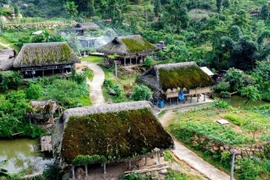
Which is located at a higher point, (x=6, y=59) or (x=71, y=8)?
(x=71, y=8)

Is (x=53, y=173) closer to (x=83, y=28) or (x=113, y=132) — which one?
(x=113, y=132)

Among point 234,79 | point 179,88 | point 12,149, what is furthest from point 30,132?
point 234,79

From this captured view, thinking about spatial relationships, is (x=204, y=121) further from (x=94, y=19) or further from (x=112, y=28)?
(x=94, y=19)

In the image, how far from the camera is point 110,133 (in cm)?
1939

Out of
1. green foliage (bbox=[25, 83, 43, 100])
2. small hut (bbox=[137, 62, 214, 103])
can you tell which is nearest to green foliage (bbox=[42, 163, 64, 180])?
green foliage (bbox=[25, 83, 43, 100])

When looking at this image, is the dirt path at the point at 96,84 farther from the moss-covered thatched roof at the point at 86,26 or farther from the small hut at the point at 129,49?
the moss-covered thatched roof at the point at 86,26

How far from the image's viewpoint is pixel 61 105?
2733cm

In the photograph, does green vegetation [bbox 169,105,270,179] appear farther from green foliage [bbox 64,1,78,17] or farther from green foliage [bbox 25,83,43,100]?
green foliage [bbox 64,1,78,17]

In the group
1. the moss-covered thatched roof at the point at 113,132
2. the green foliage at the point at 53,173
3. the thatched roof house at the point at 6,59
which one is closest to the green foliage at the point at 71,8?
the thatched roof house at the point at 6,59

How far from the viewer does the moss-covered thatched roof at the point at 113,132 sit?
61.1 ft

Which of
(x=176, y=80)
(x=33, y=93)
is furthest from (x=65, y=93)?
(x=176, y=80)

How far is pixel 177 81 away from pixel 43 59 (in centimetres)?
1369

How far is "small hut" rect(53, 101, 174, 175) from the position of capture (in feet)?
61.0

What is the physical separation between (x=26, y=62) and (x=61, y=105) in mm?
8195
